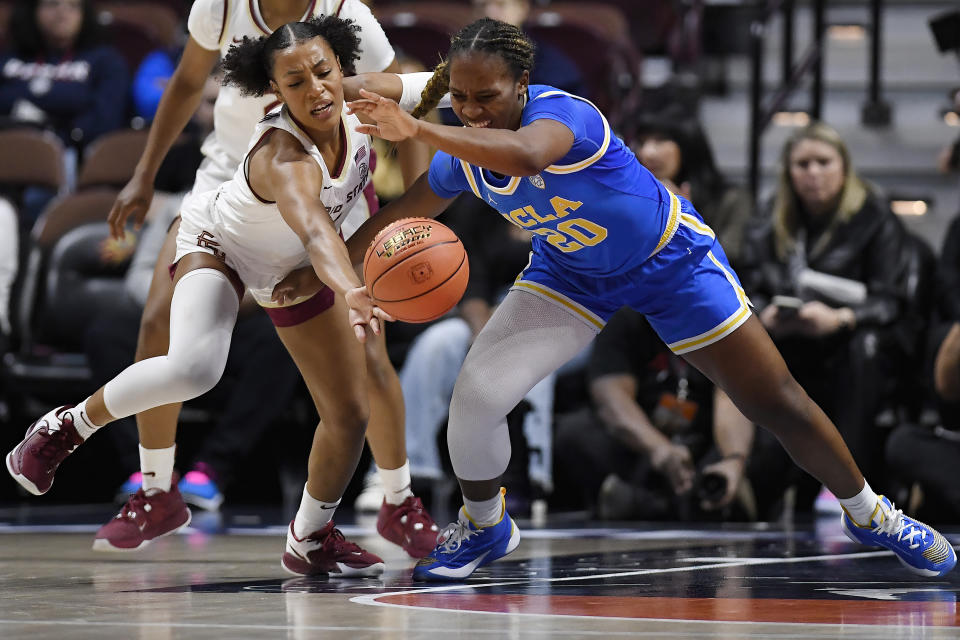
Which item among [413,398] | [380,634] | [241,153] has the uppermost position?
[241,153]

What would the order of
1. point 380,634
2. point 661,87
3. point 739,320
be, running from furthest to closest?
point 661,87
point 739,320
point 380,634

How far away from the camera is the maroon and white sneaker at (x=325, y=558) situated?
3.75 metres

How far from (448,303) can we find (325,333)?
0.62 metres

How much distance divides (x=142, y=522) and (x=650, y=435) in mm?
2165

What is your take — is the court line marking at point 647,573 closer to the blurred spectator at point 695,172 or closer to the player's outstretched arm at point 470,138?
the player's outstretched arm at point 470,138

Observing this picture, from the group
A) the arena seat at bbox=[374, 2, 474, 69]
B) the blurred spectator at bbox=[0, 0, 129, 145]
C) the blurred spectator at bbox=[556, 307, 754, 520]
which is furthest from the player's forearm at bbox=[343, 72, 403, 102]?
the blurred spectator at bbox=[0, 0, 129, 145]

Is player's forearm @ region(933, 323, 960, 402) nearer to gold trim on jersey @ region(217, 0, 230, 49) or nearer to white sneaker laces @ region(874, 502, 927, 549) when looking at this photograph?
white sneaker laces @ region(874, 502, 927, 549)

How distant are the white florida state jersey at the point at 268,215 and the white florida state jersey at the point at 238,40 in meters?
0.29

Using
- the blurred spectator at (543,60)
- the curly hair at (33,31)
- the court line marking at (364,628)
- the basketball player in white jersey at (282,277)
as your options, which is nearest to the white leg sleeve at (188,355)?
the basketball player in white jersey at (282,277)

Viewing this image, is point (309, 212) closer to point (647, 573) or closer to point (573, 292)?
point (573, 292)

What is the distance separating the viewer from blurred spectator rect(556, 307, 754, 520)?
17.8 feet

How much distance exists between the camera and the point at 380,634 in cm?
258

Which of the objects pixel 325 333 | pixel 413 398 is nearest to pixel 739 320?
pixel 325 333

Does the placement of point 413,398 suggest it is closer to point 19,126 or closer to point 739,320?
point 739,320
